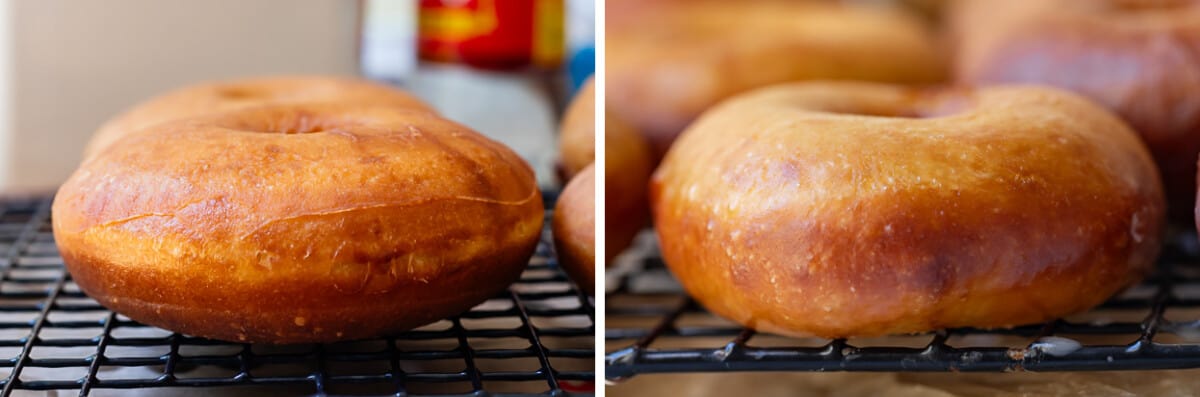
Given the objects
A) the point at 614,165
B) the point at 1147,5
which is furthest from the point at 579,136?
the point at 1147,5

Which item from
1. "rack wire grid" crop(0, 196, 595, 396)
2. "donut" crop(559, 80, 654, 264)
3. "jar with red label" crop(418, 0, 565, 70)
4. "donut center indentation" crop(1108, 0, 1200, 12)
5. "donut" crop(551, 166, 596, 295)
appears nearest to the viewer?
"rack wire grid" crop(0, 196, 595, 396)

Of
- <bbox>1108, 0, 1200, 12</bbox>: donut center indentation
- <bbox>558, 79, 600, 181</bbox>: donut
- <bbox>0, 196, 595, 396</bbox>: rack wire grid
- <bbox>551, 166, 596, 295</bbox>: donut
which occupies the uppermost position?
<bbox>1108, 0, 1200, 12</bbox>: donut center indentation

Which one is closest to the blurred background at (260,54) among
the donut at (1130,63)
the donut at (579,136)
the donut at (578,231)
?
the donut at (579,136)

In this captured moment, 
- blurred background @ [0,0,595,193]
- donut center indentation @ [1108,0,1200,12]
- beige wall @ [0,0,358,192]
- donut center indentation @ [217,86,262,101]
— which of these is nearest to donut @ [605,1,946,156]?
blurred background @ [0,0,595,193]

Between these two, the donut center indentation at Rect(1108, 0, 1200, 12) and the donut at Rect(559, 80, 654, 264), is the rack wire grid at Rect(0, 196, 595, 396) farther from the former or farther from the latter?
the donut center indentation at Rect(1108, 0, 1200, 12)

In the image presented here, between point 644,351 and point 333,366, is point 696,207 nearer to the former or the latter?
point 644,351

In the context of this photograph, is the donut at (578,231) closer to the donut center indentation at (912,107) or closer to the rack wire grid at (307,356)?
the rack wire grid at (307,356)
